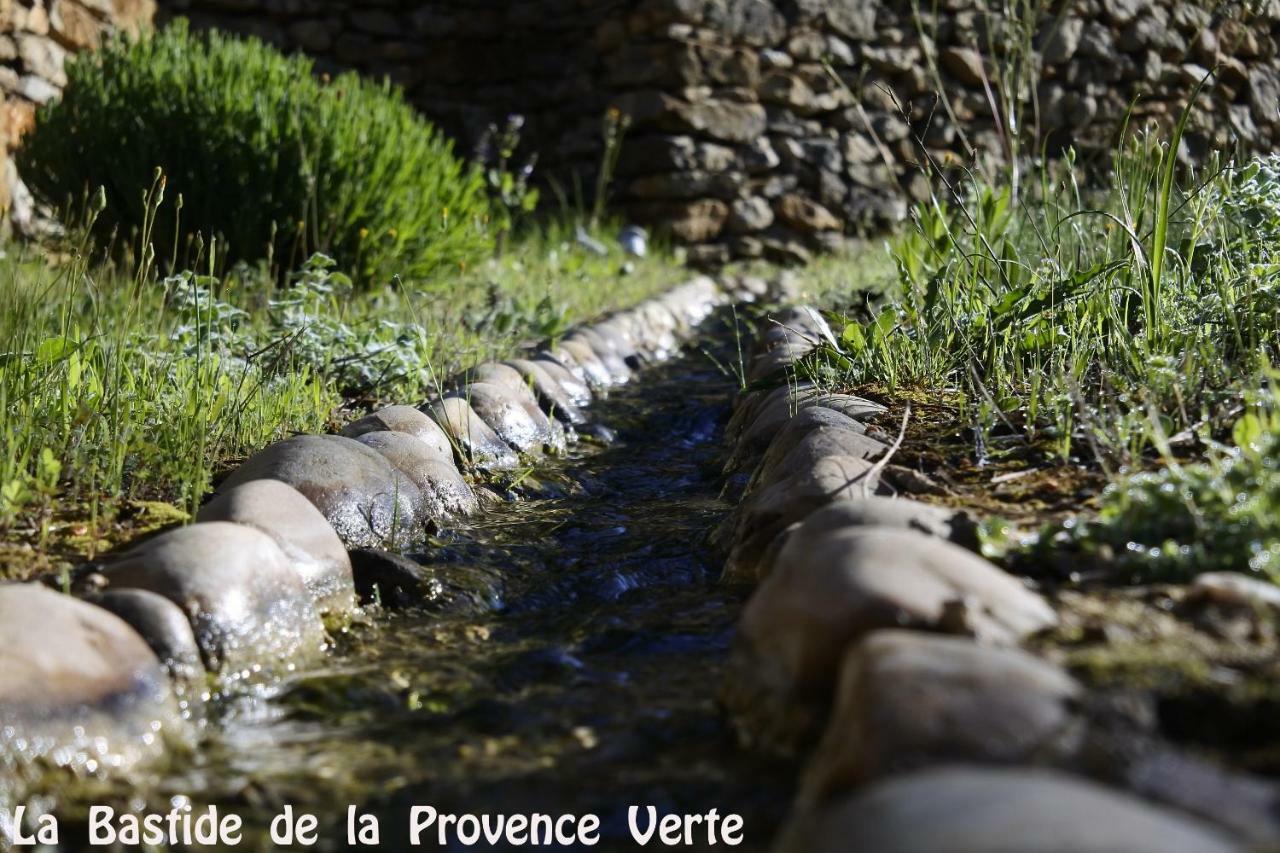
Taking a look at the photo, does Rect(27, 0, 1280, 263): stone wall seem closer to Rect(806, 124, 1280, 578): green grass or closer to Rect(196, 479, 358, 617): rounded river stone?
Rect(806, 124, 1280, 578): green grass

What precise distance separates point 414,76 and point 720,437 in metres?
5.72

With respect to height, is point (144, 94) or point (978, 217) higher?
point (978, 217)

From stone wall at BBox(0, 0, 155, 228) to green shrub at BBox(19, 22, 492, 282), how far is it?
1.22 m

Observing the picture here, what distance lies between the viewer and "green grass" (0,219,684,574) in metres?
2.11

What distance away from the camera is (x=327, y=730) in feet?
5.25

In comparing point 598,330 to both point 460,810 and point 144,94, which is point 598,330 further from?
point 460,810

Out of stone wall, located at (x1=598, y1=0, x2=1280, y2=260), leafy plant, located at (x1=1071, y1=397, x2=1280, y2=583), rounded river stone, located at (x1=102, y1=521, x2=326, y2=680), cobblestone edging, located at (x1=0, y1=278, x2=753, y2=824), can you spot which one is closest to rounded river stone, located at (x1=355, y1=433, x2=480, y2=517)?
cobblestone edging, located at (x1=0, y1=278, x2=753, y2=824)

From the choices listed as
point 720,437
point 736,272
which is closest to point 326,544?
point 720,437

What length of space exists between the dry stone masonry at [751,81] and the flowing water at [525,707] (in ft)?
19.4

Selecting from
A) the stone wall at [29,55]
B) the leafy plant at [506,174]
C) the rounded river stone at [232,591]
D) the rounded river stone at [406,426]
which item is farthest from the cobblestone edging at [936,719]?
the stone wall at [29,55]

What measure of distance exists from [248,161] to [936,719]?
3.85m

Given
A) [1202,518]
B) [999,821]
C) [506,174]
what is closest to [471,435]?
[1202,518]

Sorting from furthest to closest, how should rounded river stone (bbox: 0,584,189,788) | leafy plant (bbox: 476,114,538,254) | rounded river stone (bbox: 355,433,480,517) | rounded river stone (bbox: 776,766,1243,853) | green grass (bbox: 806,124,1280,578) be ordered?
leafy plant (bbox: 476,114,538,254), rounded river stone (bbox: 355,433,480,517), green grass (bbox: 806,124,1280,578), rounded river stone (bbox: 0,584,189,788), rounded river stone (bbox: 776,766,1243,853)

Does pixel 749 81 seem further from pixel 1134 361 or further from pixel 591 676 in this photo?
pixel 591 676
